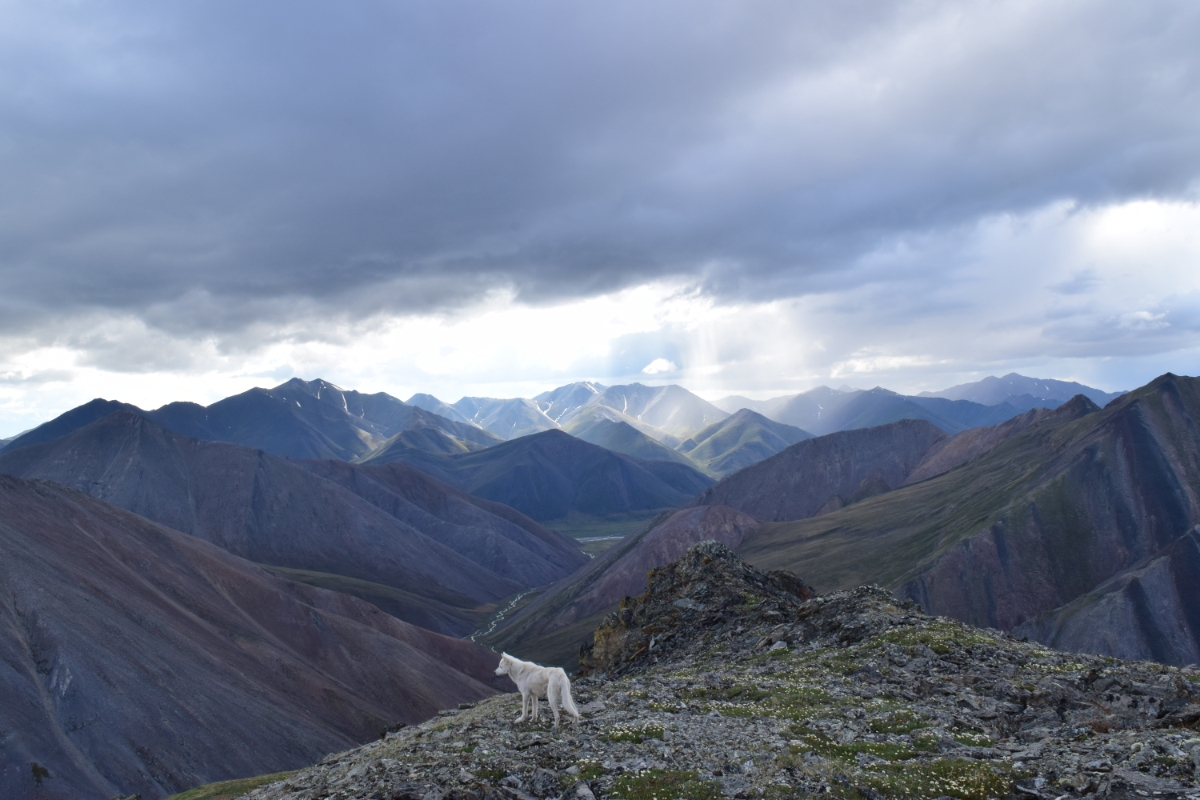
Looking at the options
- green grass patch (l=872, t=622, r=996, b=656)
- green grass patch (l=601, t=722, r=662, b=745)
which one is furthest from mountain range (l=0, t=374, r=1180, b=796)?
green grass patch (l=872, t=622, r=996, b=656)

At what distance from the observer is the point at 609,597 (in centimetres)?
18188

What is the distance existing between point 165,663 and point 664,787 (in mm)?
88597

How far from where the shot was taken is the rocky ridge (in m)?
14.9

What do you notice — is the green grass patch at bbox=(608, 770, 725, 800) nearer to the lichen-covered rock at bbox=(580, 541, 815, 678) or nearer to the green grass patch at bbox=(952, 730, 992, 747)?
the green grass patch at bbox=(952, 730, 992, 747)

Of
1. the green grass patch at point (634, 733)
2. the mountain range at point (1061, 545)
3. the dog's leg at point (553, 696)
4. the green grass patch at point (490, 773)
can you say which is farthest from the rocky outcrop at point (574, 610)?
the green grass patch at point (490, 773)

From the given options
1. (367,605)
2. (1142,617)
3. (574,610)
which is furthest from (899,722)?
(574,610)

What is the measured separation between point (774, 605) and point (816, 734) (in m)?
21.6

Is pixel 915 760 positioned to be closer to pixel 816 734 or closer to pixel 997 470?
Result: pixel 816 734

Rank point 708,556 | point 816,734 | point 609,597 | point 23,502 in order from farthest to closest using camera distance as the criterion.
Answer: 1. point 609,597
2. point 23,502
3. point 708,556
4. point 816,734

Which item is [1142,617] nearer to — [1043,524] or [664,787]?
[1043,524]

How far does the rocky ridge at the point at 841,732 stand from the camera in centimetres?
1490

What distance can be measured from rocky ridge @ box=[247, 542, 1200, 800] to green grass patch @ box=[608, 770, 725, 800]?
0.05 metres

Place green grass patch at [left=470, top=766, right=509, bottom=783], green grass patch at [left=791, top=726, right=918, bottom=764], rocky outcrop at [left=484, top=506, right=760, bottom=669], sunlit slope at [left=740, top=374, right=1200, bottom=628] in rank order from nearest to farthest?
green grass patch at [left=470, top=766, right=509, bottom=783]
green grass patch at [left=791, top=726, right=918, bottom=764]
sunlit slope at [left=740, top=374, right=1200, bottom=628]
rocky outcrop at [left=484, top=506, right=760, bottom=669]

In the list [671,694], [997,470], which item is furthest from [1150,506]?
[671,694]
